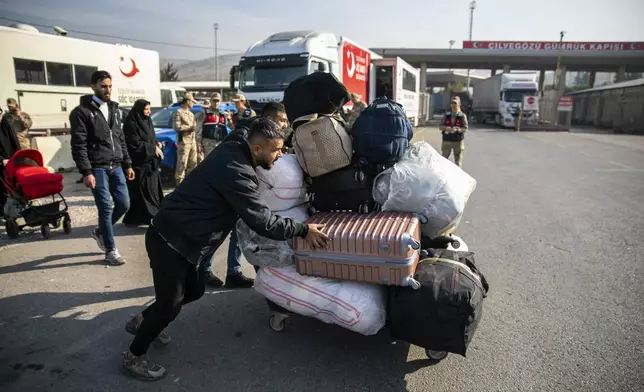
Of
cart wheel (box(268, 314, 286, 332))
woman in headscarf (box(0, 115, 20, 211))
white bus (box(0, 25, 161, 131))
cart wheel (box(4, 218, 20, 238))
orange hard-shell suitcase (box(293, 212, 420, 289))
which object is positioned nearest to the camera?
orange hard-shell suitcase (box(293, 212, 420, 289))

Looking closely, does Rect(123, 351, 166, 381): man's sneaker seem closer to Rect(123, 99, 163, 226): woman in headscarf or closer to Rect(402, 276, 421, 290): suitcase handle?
Rect(402, 276, 421, 290): suitcase handle

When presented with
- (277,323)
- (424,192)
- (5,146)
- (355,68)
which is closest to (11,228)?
(5,146)

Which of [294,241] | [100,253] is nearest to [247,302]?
[294,241]

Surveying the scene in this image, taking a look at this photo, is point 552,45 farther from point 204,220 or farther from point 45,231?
point 204,220

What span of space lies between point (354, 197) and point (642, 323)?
8.49 ft

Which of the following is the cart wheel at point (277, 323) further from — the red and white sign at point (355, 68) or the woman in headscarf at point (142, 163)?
the red and white sign at point (355, 68)

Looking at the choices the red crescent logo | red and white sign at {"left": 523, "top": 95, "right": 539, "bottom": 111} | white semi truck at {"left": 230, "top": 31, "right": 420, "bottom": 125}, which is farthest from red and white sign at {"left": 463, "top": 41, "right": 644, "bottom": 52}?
the red crescent logo

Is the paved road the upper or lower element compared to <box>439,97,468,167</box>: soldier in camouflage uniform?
lower

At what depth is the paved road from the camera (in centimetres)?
283

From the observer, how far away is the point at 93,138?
454 cm

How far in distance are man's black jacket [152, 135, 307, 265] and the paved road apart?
93 cm

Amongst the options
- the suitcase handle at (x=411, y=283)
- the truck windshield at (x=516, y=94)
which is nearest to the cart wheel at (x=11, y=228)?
the suitcase handle at (x=411, y=283)

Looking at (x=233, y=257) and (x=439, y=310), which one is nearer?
(x=439, y=310)

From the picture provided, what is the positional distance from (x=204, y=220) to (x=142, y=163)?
3.93 metres
